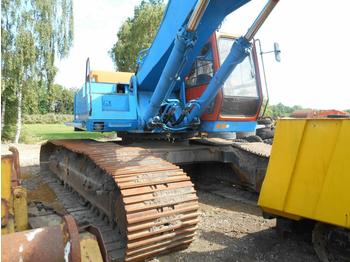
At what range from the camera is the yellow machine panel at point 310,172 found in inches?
115

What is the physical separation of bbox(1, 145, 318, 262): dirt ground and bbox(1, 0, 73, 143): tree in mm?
13456

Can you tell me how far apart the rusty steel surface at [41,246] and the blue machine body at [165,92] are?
119 inches

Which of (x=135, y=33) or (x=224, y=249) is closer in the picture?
(x=224, y=249)

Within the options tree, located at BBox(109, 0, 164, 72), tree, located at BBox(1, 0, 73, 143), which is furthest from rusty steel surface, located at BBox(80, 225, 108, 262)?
tree, located at BBox(109, 0, 164, 72)

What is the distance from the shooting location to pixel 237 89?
5.77 m

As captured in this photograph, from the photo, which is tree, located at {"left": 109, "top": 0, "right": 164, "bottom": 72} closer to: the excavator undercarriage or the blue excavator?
the blue excavator

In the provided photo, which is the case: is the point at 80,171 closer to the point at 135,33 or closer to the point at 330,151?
the point at 330,151

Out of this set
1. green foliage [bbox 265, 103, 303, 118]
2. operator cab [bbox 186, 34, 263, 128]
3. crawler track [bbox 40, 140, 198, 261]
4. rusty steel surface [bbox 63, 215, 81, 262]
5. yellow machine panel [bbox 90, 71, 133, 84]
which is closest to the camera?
rusty steel surface [bbox 63, 215, 81, 262]

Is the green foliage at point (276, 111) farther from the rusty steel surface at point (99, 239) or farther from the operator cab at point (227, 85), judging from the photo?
the rusty steel surface at point (99, 239)

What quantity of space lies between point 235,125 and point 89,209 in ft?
8.29

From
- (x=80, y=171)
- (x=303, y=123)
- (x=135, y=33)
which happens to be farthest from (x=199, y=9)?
(x=135, y=33)

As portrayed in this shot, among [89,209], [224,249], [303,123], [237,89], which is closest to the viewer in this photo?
[303,123]

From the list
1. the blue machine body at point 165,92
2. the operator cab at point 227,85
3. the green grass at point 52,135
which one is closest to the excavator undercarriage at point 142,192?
the blue machine body at point 165,92

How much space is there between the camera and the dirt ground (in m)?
3.61
